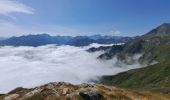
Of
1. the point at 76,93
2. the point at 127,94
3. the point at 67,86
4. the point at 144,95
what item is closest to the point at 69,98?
the point at 76,93

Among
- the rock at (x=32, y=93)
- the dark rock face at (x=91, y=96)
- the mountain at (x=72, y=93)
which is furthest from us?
the rock at (x=32, y=93)

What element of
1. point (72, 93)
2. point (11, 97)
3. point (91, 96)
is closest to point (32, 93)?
point (11, 97)

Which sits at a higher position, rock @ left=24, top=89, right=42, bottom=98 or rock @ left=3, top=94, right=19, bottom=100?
rock @ left=24, top=89, right=42, bottom=98

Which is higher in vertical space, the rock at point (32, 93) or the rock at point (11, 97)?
the rock at point (32, 93)

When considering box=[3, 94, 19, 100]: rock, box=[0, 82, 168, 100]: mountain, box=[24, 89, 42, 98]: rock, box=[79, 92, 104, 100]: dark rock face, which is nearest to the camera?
box=[79, 92, 104, 100]: dark rock face

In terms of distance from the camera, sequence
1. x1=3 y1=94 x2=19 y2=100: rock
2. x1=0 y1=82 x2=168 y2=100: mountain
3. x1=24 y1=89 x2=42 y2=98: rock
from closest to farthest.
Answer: x1=0 y1=82 x2=168 y2=100: mountain < x1=24 y1=89 x2=42 y2=98: rock < x1=3 y1=94 x2=19 y2=100: rock

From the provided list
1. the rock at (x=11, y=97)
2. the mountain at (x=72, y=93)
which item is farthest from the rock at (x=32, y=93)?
the rock at (x=11, y=97)

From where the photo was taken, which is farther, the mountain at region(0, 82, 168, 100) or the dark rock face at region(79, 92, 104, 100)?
the mountain at region(0, 82, 168, 100)

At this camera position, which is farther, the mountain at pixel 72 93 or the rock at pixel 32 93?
the rock at pixel 32 93

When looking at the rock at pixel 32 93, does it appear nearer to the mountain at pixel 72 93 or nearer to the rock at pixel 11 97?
the mountain at pixel 72 93

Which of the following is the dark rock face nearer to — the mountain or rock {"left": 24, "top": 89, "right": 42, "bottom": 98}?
the mountain

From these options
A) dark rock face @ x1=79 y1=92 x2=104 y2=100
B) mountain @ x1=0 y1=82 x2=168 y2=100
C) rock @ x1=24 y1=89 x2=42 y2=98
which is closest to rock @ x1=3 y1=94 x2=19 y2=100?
mountain @ x1=0 y1=82 x2=168 y2=100

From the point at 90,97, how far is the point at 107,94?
825 centimetres

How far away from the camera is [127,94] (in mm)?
122688
